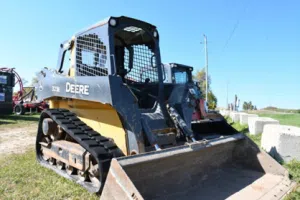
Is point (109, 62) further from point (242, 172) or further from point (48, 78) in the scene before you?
point (242, 172)

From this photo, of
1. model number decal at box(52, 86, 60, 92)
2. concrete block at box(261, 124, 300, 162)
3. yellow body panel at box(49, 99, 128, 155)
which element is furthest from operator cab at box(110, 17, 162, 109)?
concrete block at box(261, 124, 300, 162)

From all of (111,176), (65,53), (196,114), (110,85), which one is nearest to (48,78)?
(65,53)

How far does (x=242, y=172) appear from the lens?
416 centimetres

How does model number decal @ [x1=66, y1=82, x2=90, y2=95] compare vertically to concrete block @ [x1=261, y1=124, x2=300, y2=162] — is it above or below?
above

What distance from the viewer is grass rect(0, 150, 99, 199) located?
363 cm

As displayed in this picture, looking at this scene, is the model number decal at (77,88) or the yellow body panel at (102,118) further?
the model number decal at (77,88)

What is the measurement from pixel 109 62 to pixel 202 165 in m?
1.97

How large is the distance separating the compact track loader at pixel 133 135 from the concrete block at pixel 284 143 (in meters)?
0.84

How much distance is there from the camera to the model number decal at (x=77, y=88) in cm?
387

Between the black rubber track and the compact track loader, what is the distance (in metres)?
0.01

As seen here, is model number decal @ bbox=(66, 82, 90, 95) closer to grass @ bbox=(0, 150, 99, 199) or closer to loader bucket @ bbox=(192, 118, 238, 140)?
grass @ bbox=(0, 150, 99, 199)

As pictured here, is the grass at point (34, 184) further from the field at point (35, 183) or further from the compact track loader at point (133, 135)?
the compact track loader at point (133, 135)

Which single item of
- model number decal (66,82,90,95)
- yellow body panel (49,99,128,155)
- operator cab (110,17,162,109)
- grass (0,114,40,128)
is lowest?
grass (0,114,40,128)

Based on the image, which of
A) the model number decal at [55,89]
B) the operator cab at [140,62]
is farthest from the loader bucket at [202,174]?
the model number decal at [55,89]
